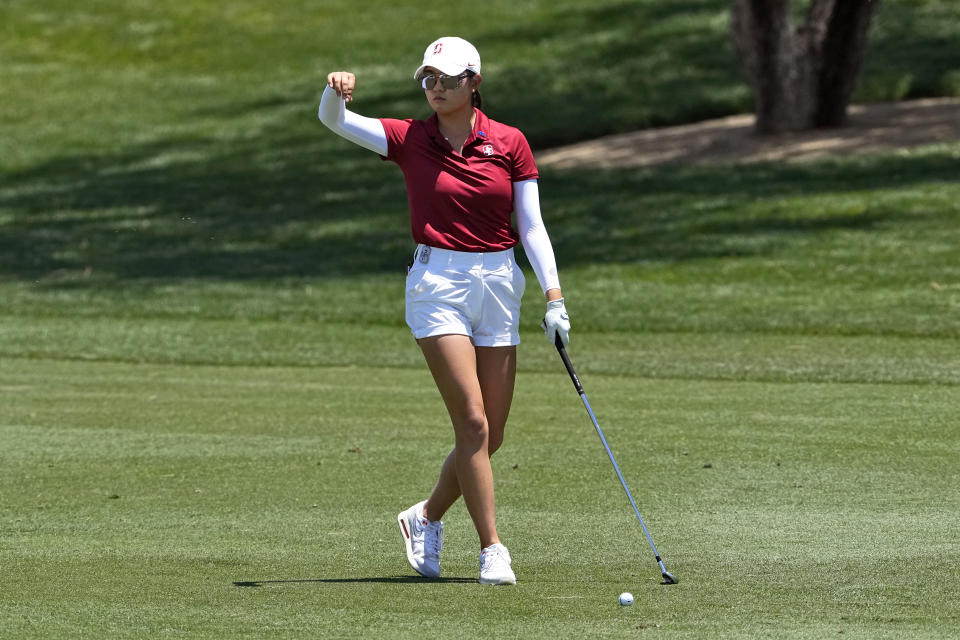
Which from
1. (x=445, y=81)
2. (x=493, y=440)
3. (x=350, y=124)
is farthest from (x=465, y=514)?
(x=445, y=81)

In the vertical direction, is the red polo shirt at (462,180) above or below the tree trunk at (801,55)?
above

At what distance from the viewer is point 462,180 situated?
6.41 meters

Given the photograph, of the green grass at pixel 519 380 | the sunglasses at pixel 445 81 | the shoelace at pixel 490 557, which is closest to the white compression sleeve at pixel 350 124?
the sunglasses at pixel 445 81

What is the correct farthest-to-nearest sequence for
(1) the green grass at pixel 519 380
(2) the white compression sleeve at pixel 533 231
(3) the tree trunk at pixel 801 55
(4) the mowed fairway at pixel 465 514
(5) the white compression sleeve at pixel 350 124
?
1. (3) the tree trunk at pixel 801 55
2. (2) the white compression sleeve at pixel 533 231
3. (5) the white compression sleeve at pixel 350 124
4. (1) the green grass at pixel 519 380
5. (4) the mowed fairway at pixel 465 514

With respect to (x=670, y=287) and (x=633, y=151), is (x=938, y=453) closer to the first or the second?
(x=670, y=287)

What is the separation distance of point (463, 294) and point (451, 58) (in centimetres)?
96

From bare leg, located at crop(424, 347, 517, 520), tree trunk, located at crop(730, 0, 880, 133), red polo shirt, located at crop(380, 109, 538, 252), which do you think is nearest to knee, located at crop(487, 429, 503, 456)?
bare leg, located at crop(424, 347, 517, 520)

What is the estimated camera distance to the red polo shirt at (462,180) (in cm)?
640

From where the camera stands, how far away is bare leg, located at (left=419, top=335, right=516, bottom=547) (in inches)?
251

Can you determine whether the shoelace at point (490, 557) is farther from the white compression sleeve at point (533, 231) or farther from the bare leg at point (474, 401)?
the white compression sleeve at point (533, 231)

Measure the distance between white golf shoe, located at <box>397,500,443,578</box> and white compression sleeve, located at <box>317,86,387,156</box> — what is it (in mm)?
1591

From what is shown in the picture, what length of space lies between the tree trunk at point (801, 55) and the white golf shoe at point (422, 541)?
57.3ft

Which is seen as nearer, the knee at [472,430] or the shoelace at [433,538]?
the knee at [472,430]

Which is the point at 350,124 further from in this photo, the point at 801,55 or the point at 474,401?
the point at 801,55
